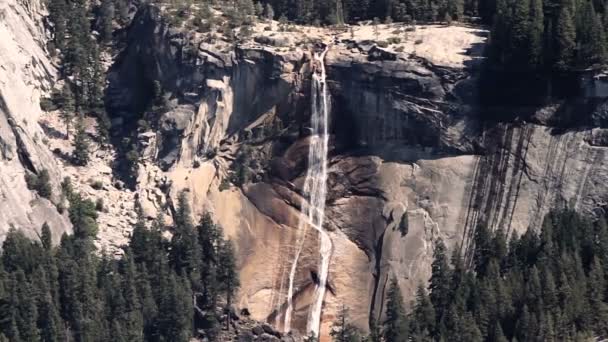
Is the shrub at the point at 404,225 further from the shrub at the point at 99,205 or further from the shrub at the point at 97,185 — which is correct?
the shrub at the point at 97,185

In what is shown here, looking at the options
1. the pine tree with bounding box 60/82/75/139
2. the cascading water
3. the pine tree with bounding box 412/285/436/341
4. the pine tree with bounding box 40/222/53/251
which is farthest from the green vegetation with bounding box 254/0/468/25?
the pine tree with bounding box 40/222/53/251

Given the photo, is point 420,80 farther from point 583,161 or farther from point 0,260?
point 0,260

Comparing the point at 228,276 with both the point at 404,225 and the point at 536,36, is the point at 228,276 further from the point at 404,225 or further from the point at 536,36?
the point at 536,36

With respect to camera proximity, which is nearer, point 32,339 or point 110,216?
point 32,339

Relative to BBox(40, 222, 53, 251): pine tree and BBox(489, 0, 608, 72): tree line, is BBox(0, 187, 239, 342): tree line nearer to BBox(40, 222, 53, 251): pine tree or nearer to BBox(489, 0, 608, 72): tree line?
BBox(40, 222, 53, 251): pine tree

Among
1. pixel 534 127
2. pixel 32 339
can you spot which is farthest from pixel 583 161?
pixel 32 339
